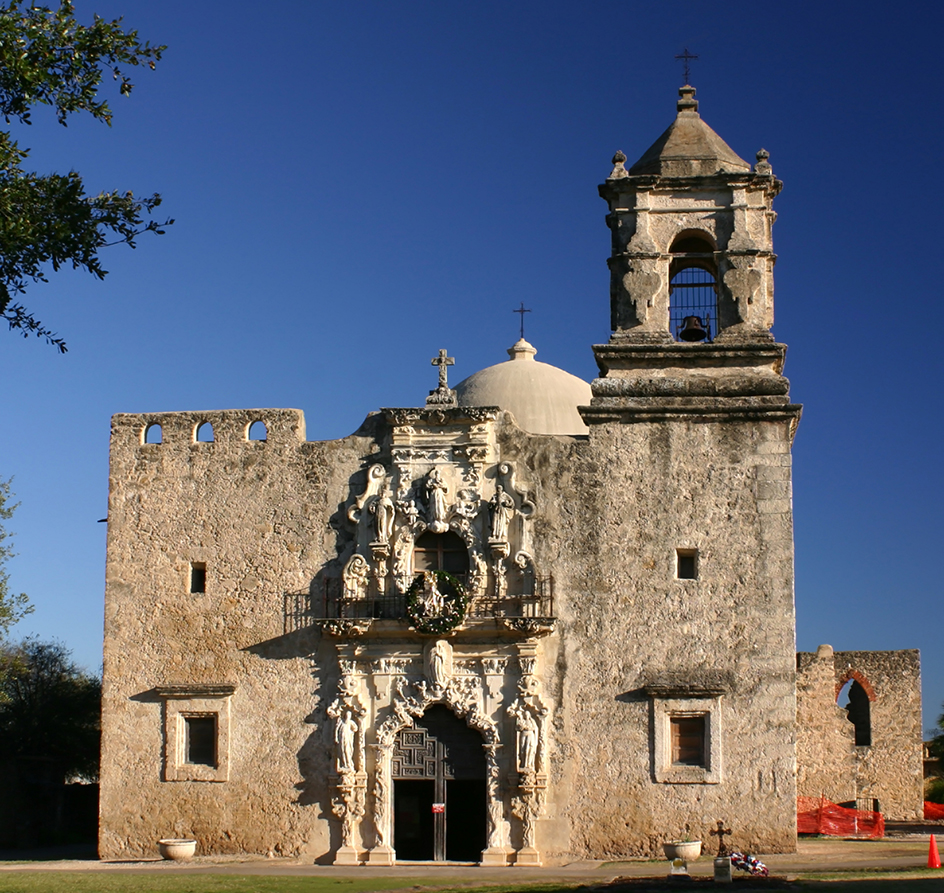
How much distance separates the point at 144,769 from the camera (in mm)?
22234

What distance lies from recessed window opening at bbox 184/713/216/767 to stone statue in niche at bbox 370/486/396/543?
13.1 ft

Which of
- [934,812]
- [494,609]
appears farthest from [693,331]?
[934,812]

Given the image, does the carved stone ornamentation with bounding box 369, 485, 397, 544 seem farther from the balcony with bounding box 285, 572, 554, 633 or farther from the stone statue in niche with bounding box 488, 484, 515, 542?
the stone statue in niche with bounding box 488, 484, 515, 542

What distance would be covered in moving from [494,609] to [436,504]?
6.34ft

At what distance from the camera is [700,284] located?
77.5 ft

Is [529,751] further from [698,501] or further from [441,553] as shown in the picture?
[698,501]

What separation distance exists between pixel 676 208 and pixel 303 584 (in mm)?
8865

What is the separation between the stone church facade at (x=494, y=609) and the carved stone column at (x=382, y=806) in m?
0.04

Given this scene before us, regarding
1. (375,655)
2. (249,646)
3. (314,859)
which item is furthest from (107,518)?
(314,859)

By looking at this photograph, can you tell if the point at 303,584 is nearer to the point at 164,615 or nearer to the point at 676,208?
the point at 164,615

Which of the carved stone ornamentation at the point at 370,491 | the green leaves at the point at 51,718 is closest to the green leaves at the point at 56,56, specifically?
the carved stone ornamentation at the point at 370,491

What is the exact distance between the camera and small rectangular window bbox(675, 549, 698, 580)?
2172 centimetres

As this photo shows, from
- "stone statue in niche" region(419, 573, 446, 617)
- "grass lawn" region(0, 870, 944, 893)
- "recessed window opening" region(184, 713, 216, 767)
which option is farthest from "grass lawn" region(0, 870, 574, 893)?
"stone statue in niche" region(419, 573, 446, 617)

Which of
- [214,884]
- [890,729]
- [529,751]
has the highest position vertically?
[529,751]
